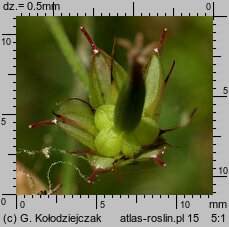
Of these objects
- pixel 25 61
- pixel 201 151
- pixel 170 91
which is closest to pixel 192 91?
pixel 170 91

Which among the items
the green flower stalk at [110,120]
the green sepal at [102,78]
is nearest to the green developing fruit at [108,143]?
the green flower stalk at [110,120]

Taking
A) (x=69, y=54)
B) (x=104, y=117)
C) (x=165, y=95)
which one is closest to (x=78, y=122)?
(x=104, y=117)

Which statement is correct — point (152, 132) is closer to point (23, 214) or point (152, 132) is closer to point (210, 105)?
point (23, 214)

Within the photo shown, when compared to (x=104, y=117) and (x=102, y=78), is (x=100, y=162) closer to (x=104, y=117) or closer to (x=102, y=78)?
(x=104, y=117)

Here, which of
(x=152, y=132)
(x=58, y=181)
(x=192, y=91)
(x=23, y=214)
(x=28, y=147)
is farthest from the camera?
(x=192, y=91)

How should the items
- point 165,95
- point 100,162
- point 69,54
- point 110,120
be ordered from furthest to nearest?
point 165,95 < point 69,54 < point 110,120 < point 100,162

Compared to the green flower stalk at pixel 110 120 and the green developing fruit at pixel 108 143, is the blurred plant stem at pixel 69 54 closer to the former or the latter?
the green flower stalk at pixel 110 120
